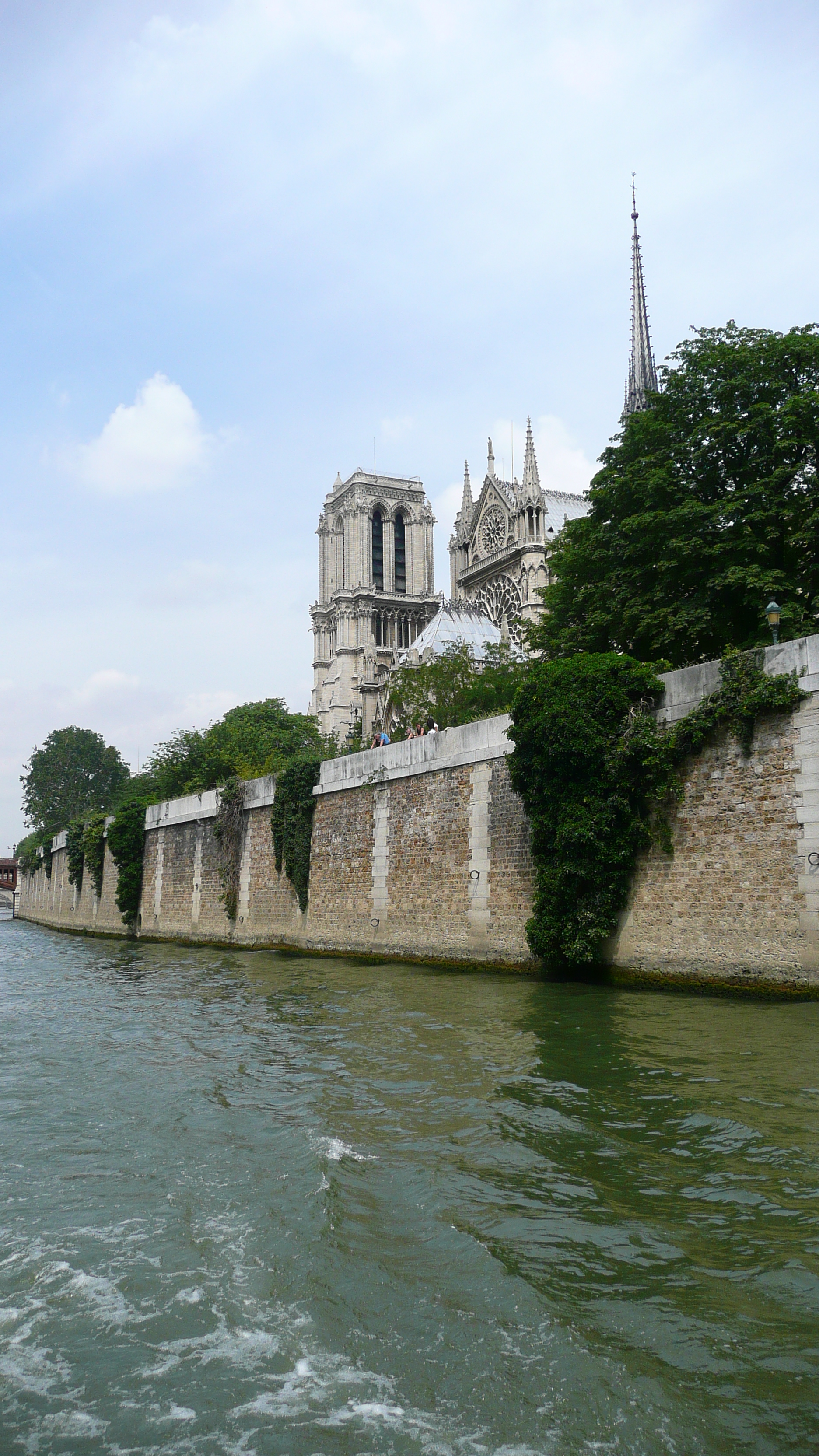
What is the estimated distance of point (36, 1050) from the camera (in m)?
10.0

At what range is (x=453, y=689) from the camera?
34531 millimetres

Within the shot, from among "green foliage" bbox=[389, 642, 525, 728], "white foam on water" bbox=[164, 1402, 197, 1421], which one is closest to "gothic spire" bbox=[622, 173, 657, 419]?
"green foliage" bbox=[389, 642, 525, 728]

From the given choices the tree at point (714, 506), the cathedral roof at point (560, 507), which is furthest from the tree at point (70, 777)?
the tree at point (714, 506)

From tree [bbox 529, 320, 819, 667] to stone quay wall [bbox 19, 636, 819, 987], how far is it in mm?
3837

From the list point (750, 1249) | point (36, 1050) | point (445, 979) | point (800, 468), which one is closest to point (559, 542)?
point (800, 468)

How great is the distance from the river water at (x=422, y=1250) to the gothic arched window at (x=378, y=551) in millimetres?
81133

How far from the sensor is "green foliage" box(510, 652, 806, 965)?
475 inches

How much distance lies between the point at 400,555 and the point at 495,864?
253ft

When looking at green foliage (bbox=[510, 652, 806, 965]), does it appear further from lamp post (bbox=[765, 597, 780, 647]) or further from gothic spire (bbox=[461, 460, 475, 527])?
gothic spire (bbox=[461, 460, 475, 527])

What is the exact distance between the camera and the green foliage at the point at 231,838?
24.9 m

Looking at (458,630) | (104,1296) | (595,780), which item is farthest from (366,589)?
(104,1296)

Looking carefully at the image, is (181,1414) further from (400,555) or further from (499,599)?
(400,555)

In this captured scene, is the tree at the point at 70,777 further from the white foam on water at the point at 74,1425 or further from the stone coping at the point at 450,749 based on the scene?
the white foam on water at the point at 74,1425

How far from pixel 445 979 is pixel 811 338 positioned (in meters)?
11.9
